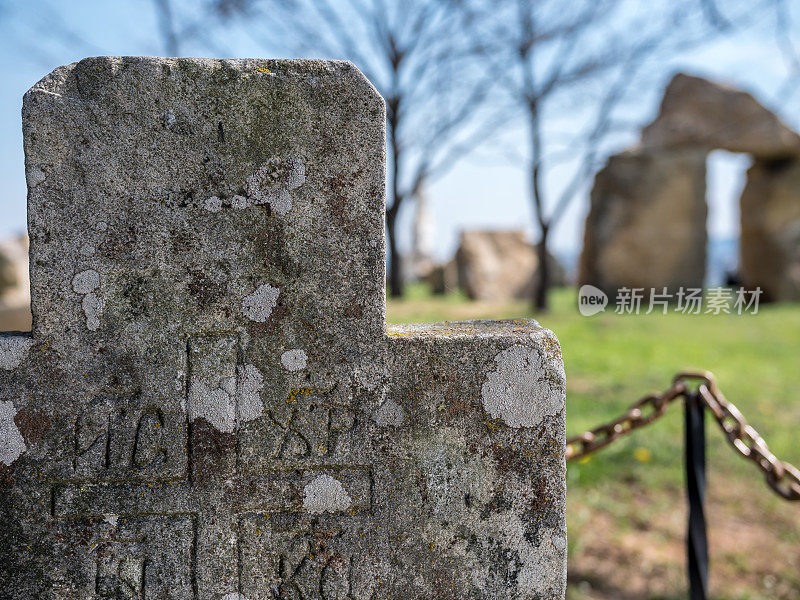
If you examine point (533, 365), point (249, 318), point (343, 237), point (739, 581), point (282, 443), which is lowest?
point (739, 581)

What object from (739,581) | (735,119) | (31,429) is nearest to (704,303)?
(735,119)

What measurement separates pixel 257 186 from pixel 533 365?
67 cm

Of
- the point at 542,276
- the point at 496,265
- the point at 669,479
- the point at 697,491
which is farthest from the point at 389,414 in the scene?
the point at 496,265

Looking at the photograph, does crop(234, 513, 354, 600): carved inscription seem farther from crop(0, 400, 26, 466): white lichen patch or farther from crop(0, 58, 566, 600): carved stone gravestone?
crop(0, 400, 26, 466): white lichen patch

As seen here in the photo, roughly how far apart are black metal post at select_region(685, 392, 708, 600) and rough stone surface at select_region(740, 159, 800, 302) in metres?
8.96

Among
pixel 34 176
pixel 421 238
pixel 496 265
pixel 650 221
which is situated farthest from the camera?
pixel 421 238

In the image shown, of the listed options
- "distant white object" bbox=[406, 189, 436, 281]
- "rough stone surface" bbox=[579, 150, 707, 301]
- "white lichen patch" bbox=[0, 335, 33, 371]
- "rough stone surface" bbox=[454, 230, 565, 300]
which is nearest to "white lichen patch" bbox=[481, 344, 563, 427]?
"white lichen patch" bbox=[0, 335, 33, 371]

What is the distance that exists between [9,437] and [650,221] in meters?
9.48

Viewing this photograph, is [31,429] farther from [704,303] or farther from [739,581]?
[704,303]

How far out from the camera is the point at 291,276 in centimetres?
130

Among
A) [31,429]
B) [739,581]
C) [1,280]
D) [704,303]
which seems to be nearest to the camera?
[31,429]

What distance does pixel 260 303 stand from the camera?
130 cm

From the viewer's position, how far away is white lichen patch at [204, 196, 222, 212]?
1.28 metres

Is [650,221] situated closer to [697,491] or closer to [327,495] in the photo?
[697,491]
